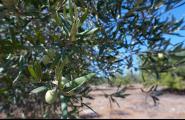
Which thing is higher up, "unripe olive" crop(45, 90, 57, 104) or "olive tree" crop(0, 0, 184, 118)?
"olive tree" crop(0, 0, 184, 118)

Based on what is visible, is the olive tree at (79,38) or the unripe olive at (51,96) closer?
the unripe olive at (51,96)

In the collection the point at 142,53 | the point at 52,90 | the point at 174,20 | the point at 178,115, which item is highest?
the point at 174,20

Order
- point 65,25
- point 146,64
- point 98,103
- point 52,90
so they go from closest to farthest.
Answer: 1. point 52,90
2. point 65,25
3. point 146,64
4. point 98,103

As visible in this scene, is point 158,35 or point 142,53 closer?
point 158,35

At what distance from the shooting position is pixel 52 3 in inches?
76.7

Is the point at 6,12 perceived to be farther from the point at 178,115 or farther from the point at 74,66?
the point at 178,115

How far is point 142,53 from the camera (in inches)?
100

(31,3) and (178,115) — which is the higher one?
(31,3)

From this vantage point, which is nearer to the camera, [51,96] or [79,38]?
[51,96]

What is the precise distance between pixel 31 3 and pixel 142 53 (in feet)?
2.83

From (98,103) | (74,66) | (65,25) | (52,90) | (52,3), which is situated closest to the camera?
(52,90)

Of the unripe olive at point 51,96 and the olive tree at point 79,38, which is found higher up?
the olive tree at point 79,38

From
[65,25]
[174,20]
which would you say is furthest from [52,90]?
[174,20]

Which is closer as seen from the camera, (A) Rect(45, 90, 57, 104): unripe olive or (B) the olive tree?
(A) Rect(45, 90, 57, 104): unripe olive
